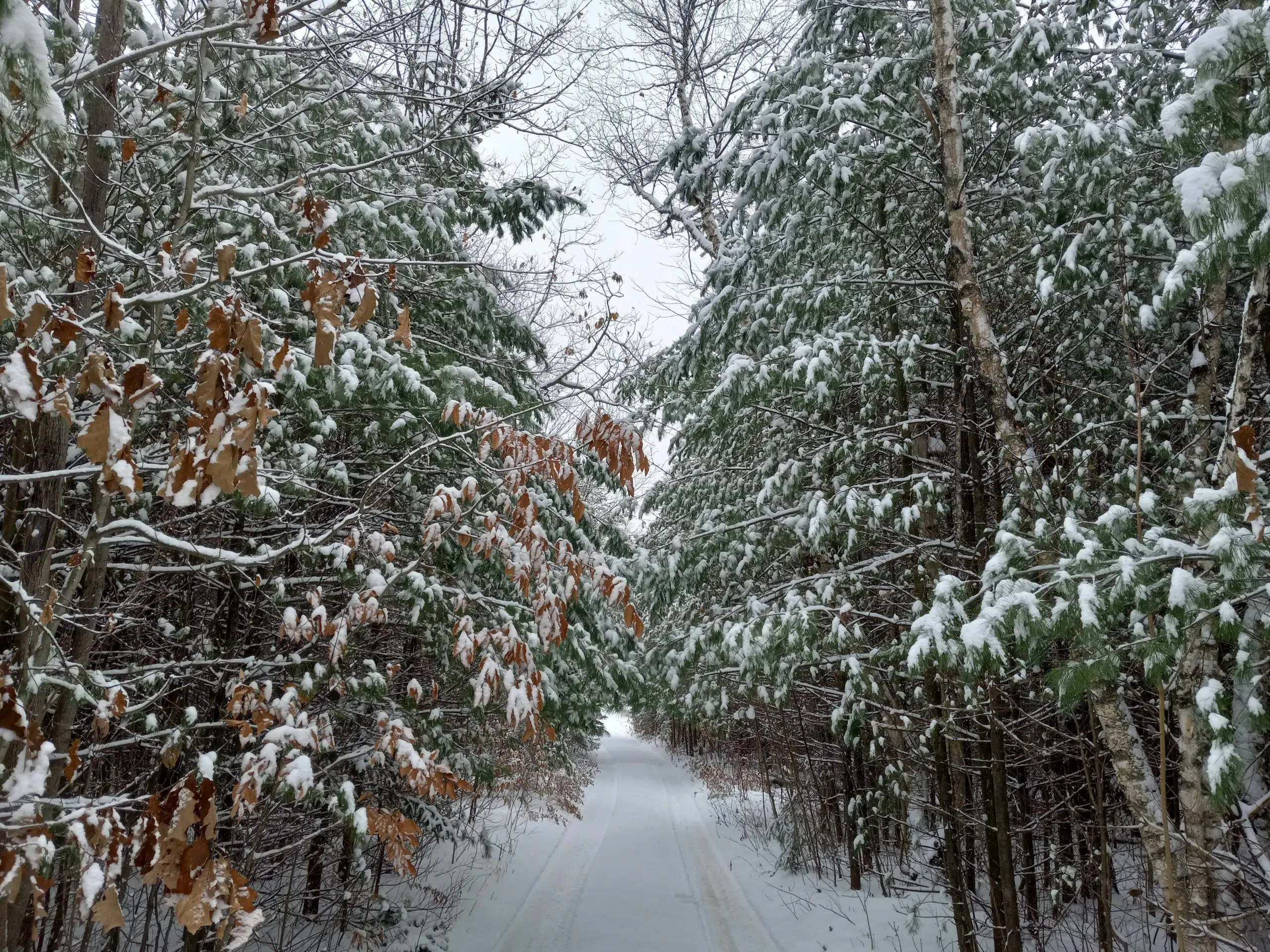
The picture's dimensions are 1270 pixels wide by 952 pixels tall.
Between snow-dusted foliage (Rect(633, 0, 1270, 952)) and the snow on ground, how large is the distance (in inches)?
32.8

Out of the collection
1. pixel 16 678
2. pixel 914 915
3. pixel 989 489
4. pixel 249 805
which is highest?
pixel 989 489

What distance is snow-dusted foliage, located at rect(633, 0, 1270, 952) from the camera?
9.41ft

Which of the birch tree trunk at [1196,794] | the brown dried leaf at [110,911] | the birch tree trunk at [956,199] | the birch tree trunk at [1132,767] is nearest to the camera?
the brown dried leaf at [110,911]

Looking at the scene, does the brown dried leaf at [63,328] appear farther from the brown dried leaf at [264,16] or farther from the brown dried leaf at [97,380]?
the brown dried leaf at [264,16]

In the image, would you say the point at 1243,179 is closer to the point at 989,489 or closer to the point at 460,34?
the point at 989,489

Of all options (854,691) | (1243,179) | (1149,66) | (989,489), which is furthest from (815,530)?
(1149,66)

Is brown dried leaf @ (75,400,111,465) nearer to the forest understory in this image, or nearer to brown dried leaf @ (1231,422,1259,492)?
the forest understory

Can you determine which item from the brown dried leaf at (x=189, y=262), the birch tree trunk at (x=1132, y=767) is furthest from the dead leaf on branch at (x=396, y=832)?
the birch tree trunk at (x=1132, y=767)

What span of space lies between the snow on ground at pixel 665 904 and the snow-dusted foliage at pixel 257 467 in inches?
58.5

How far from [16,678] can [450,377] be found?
281 centimetres

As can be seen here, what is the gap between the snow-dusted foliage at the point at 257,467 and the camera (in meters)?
2.24

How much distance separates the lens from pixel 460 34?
5906 mm

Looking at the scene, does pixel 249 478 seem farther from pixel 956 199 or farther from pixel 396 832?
pixel 956 199

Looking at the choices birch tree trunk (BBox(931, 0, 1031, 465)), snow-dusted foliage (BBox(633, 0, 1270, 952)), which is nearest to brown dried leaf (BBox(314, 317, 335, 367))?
snow-dusted foliage (BBox(633, 0, 1270, 952))
